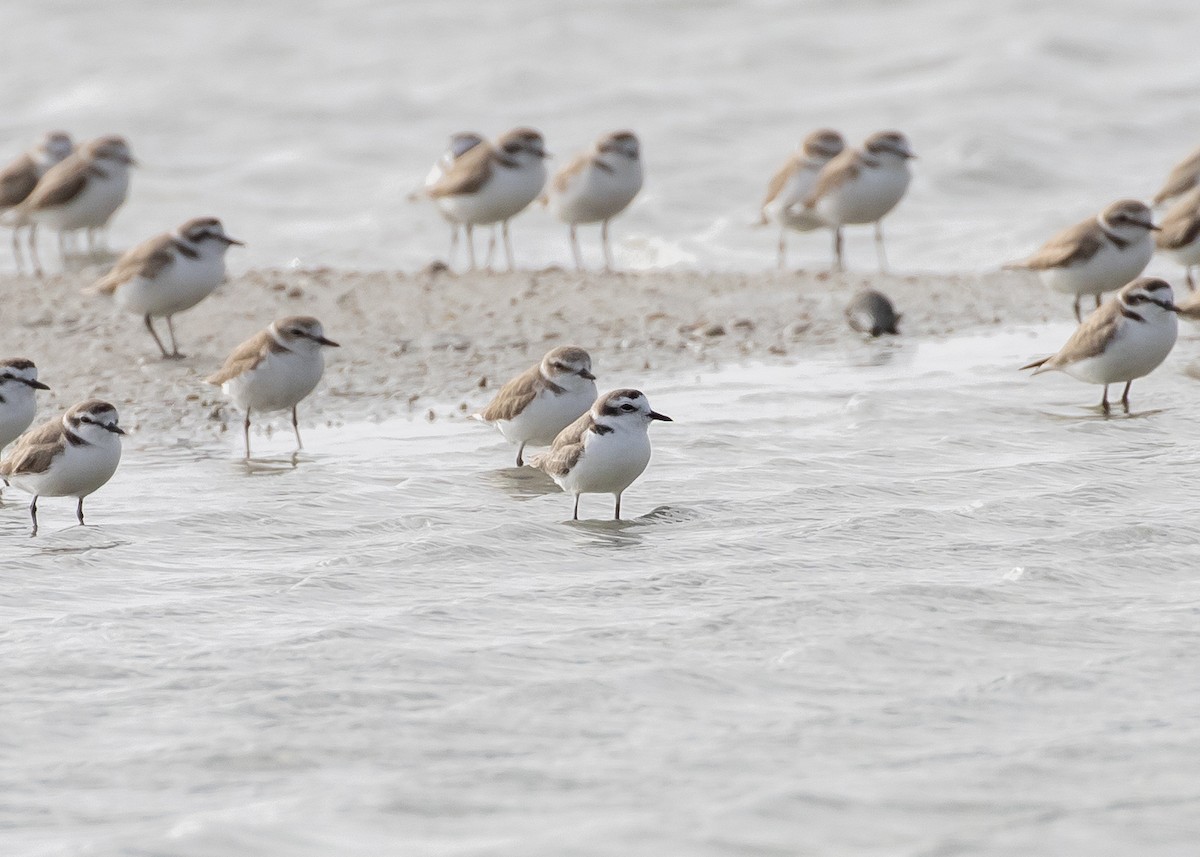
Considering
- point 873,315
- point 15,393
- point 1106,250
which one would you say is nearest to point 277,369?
point 15,393

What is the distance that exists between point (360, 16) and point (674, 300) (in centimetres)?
1727

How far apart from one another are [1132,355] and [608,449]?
441 centimetres

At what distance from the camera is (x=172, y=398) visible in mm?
13133

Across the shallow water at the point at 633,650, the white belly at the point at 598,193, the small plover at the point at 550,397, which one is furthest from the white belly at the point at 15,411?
the white belly at the point at 598,193

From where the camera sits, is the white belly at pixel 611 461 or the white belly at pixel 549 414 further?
the white belly at pixel 549 414

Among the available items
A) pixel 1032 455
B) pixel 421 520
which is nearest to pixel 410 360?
pixel 421 520

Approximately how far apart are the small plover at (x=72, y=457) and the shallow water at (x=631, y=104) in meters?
9.96

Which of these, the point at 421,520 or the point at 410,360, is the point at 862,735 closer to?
the point at 421,520

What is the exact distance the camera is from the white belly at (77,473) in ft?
31.3

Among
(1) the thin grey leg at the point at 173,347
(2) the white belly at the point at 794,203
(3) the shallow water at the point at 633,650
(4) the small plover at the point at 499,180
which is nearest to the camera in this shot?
(3) the shallow water at the point at 633,650

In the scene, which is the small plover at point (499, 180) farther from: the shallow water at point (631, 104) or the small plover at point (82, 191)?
the small plover at point (82, 191)

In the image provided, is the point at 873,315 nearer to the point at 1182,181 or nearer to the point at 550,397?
the point at 550,397

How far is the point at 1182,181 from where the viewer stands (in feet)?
59.9

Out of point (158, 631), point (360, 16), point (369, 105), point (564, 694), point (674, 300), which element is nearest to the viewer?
point (564, 694)
